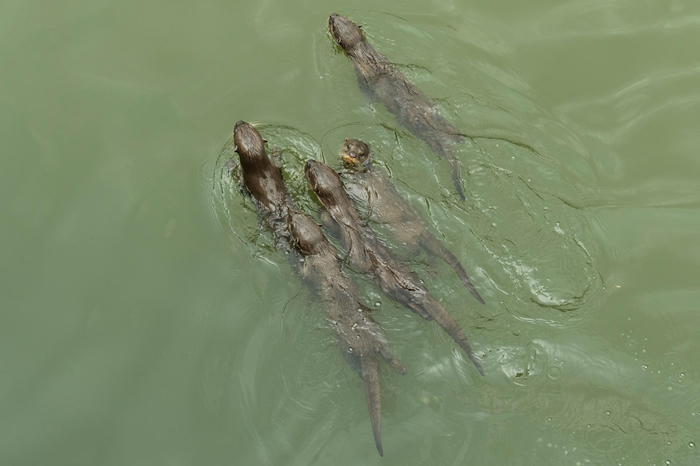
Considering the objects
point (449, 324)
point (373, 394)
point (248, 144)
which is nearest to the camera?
point (373, 394)

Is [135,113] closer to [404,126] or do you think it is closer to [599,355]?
[404,126]

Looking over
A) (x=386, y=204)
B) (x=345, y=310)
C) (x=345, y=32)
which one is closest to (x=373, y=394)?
(x=345, y=310)

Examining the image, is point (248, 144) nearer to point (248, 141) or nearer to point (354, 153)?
point (248, 141)

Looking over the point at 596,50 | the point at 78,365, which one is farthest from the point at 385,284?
the point at 596,50

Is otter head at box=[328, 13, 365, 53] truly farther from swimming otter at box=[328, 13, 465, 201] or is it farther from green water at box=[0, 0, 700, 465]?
green water at box=[0, 0, 700, 465]

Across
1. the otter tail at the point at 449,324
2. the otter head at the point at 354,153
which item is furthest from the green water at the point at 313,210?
the otter head at the point at 354,153

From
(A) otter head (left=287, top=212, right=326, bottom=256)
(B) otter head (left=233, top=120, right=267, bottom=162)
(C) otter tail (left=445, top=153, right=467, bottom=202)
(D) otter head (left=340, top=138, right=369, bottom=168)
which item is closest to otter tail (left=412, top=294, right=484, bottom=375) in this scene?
(A) otter head (left=287, top=212, right=326, bottom=256)

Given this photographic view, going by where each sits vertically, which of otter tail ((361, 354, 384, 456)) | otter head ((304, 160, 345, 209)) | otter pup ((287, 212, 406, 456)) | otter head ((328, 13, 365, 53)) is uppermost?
otter head ((328, 13, 365, 53))
